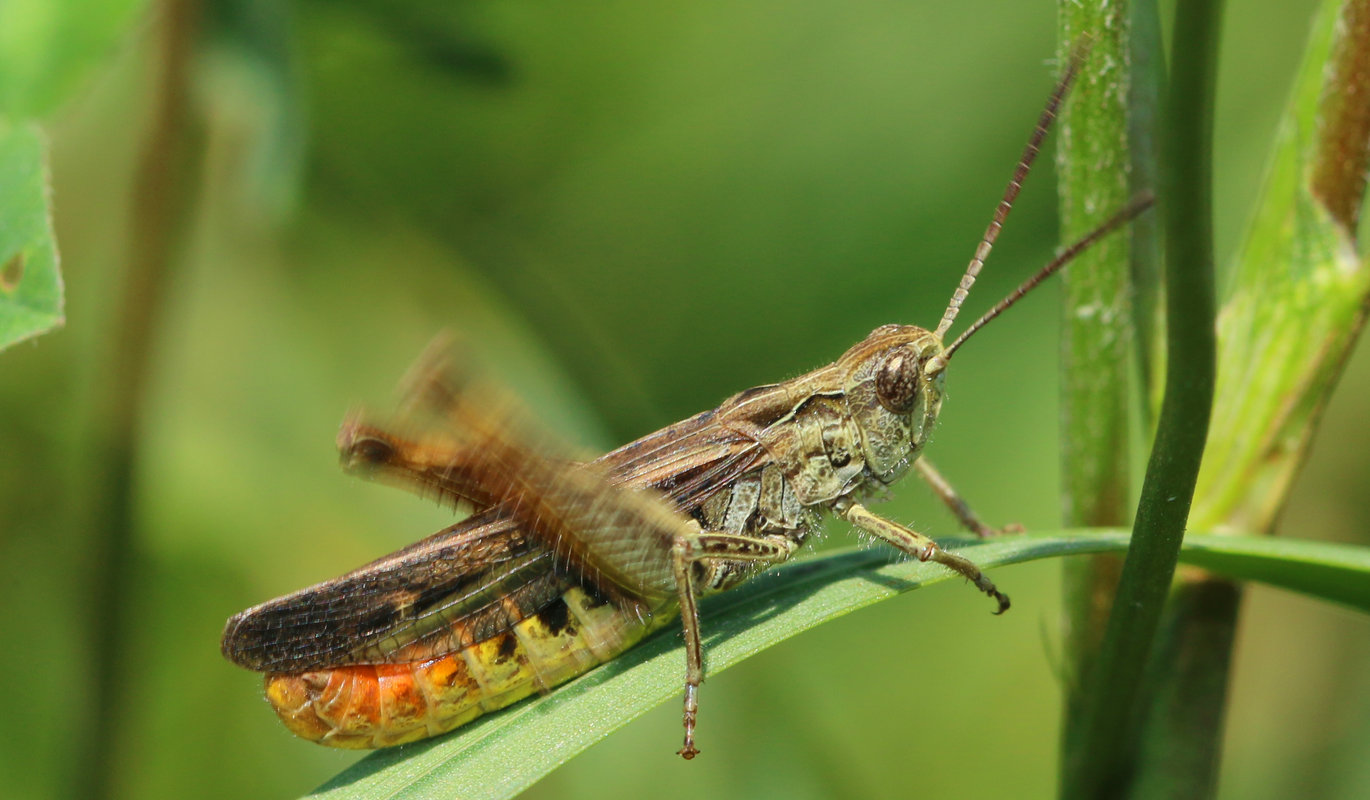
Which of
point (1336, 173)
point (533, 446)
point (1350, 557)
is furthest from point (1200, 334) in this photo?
point (533, 446)

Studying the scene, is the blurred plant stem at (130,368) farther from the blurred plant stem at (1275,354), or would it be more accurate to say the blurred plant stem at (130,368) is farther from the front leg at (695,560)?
the blurred plant stem at (1275,354)

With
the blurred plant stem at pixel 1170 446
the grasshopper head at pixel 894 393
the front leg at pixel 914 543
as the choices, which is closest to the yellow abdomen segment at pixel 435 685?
the front leg at pixel 914 543

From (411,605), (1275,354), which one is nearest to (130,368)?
(411,605)

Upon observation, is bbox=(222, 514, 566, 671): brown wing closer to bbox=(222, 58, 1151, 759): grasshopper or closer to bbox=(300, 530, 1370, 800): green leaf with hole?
bbox=(222, 58, 1151, 759): grasshopper

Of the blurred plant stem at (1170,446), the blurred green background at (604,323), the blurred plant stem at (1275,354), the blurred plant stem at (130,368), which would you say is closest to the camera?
the blurred plant stem at (1170,446)

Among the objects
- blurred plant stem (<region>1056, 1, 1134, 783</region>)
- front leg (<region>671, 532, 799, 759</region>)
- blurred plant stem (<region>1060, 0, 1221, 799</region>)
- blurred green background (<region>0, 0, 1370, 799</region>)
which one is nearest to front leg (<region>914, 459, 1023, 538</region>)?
front leg (<region>671, 532, 799, 759</region>)

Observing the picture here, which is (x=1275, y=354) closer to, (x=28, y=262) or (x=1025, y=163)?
(x=1025, y=163)
